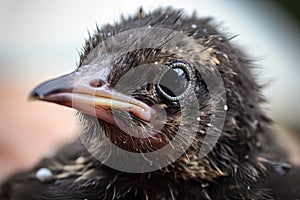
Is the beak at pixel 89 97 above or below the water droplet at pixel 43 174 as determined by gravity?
above

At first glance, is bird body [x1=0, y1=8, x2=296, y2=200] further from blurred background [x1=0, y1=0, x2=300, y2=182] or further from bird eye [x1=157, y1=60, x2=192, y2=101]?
blurred background [x1=0, y1=0, x2=300, y2=182]

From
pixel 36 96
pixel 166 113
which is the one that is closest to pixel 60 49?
pixel 166 113

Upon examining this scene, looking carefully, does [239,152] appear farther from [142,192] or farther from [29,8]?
[29,8]

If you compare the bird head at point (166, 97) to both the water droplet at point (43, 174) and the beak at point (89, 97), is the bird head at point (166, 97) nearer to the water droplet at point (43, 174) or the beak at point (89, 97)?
the beak at point (89, 97)

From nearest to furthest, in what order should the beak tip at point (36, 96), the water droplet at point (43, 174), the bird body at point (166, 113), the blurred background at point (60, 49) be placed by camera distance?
the beak tip at point (36, 96), the bird body at point (166, 113), the water droplet at point (43, 174), the blurred background at point (60, 49)

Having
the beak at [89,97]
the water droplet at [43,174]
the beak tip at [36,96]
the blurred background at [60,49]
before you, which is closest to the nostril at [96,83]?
the beak at [89,97]

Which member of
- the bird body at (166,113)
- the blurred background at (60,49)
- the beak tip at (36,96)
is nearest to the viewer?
the beak tip at (36,96)
